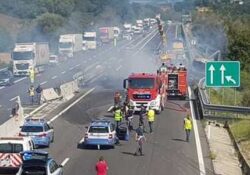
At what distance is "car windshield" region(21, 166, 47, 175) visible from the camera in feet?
74.1

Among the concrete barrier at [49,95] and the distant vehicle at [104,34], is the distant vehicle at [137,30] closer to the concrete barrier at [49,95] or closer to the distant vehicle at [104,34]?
the distant vehicle at [104,34]

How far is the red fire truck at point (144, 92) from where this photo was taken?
142 ft

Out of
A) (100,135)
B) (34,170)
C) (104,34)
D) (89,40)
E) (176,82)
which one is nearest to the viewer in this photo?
(34,170)

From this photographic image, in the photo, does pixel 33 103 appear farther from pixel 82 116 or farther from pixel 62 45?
pixel 62 45

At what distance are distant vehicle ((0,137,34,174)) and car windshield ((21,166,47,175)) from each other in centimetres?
301

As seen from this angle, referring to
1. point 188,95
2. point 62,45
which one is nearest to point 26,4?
point 62,45

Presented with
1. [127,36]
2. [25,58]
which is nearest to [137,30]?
[127,36]

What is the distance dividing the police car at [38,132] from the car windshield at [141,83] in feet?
38.6

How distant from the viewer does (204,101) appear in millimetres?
43469


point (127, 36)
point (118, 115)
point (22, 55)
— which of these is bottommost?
point (118, 115)

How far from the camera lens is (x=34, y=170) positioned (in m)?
22.7

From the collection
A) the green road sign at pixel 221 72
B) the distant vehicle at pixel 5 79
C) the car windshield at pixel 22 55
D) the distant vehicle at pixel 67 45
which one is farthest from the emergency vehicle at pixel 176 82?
the distant vehicle at pixel 67 45

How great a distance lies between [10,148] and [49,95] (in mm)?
24922

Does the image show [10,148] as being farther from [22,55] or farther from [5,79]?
[22,55]
